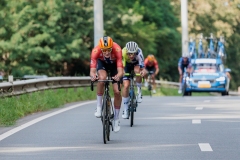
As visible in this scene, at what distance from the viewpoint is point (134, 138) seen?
14570 millimetres

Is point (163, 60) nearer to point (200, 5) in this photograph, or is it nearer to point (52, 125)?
point (200, 5)

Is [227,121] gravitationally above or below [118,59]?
below

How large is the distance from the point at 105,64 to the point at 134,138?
1325 millimetres

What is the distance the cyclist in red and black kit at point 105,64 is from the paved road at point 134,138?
636 mm

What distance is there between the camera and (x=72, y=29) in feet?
179

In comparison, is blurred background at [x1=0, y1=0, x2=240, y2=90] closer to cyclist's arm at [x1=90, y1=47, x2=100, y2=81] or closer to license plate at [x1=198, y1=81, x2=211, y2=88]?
license plate at [x1=198, y1=81, x2=211, y2=88]

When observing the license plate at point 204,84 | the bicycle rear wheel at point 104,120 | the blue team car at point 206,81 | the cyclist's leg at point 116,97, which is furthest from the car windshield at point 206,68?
the bicycle rear wheel at point 104,120

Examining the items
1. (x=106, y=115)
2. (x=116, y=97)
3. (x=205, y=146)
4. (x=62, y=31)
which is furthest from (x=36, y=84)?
(x=62, y=31)

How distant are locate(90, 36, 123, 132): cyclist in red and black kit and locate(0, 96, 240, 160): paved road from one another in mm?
636

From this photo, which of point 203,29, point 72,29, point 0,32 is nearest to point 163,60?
point 203,29

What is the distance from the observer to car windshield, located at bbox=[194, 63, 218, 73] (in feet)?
Result: 124

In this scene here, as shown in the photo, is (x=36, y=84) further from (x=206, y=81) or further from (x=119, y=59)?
(x=206, y=81)

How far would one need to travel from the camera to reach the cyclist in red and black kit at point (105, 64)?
14086 mm

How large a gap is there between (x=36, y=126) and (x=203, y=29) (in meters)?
59.8
